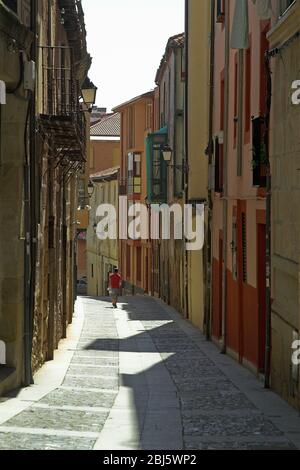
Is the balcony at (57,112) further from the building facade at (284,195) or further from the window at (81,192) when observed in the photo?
the window at (81,192)

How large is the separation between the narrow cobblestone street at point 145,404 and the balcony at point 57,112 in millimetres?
3808

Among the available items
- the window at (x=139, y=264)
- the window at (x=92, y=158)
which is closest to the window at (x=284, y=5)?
the window at (x=139, y=264)

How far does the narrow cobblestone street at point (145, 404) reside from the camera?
10.3m

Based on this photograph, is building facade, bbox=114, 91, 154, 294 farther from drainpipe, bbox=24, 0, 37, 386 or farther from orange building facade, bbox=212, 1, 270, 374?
drainpipe, bbox=24, 0, 37, 386

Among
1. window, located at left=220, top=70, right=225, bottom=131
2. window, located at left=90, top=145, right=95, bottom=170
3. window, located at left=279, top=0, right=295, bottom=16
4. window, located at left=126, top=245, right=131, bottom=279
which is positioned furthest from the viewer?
window, located at left=90, top=145, right=95, bottom=170

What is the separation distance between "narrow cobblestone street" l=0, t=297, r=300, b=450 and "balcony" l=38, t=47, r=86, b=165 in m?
3.81

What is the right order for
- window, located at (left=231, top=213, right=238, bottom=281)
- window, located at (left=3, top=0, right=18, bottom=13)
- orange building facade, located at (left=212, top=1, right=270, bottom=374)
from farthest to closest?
window, located at (left=231, top=213, right=238, bottom=281) < orange building facade, located at (left=212, top=1, right=270, bottom=374) < window, located at (left=3, top=0, right=18, bottom=13)

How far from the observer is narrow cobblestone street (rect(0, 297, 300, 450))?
10336mm

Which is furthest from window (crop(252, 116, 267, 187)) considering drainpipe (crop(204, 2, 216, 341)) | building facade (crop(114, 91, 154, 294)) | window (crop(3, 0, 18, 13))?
building facade (crop(114, 91, 154, 294))

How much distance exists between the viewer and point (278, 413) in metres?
12.7

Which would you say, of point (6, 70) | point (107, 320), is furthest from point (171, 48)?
point (6, 70)

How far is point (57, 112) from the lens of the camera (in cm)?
2012

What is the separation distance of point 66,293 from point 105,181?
1265 inches

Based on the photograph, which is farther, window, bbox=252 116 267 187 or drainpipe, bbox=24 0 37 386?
window, bbox=252 116 267 187
